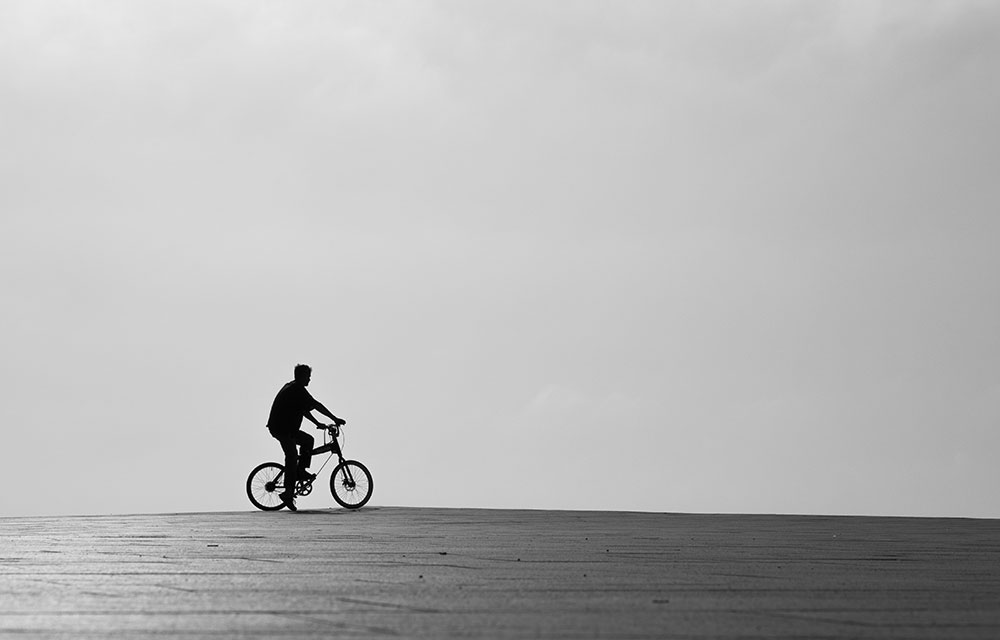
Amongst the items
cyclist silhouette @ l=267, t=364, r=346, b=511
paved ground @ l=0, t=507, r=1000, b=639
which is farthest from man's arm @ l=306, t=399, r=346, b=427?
paved ground @ l=0, t=507, r=1000, b=639

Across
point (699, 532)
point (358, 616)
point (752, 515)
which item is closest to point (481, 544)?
point (699, 532)

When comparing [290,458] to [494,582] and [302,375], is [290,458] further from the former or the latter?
[494,582]

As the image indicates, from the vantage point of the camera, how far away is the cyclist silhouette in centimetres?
2327

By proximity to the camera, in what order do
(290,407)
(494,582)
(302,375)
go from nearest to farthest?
(494,582) < (290,407) < (302,375)

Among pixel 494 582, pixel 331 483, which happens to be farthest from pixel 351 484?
pixel 494 582

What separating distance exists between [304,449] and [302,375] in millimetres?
1091

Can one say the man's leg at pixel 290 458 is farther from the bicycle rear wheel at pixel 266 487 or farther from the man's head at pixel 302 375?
the man's head at pixel 302 375

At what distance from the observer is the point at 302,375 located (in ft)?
77.2

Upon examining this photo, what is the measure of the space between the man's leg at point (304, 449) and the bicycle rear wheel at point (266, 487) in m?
0.31

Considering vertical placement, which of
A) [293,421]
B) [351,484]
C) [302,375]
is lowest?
[351,484]

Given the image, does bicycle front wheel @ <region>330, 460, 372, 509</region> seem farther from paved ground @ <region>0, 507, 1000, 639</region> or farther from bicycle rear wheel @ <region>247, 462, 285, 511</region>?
paved ground @ <region>0, 507, 1000, 639</region>

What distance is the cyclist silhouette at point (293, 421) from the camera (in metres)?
23.3

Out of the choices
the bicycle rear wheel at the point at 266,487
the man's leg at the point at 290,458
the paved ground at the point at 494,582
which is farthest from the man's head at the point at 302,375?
the paved ground at the point at 494,582

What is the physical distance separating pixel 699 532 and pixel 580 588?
313 inches
